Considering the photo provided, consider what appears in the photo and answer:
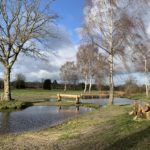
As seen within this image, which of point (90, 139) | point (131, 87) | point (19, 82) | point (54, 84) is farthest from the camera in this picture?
point (54, 84)

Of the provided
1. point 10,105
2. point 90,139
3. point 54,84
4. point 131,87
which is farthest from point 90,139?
point 54,84

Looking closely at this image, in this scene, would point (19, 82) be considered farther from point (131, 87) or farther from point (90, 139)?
point (90, 139)

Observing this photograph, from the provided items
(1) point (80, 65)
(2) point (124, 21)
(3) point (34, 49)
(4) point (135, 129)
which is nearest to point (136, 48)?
(2) point (124, 21)

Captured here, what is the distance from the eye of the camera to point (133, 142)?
37.0 ft

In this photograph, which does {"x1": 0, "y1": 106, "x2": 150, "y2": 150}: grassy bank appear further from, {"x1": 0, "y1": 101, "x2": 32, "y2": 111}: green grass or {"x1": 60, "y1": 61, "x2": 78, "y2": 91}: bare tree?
{"x1": 60, "y1": 61, "x2": 78, "y2": 91}: bare tree

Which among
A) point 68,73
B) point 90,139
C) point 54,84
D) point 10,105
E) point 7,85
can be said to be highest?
point 68,73

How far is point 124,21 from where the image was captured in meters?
27.8

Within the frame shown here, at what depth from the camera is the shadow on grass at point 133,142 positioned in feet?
34.7

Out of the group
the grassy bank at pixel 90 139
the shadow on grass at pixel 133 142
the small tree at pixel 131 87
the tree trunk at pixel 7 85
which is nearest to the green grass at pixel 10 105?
the tree trunk at pixel 7 85

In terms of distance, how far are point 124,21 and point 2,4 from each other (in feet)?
39.1

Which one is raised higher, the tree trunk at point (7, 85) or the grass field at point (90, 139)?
the tree trunk at point (7, 85)

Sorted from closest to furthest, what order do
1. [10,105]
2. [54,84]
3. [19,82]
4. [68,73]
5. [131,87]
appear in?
[10,105]
[131,87]
[19,82]
[68,73]
[54,84]

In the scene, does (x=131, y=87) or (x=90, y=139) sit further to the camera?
(x=131, y=87)

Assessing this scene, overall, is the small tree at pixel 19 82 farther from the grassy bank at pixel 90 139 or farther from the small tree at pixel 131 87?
the grassy bank at pixel 90 139
